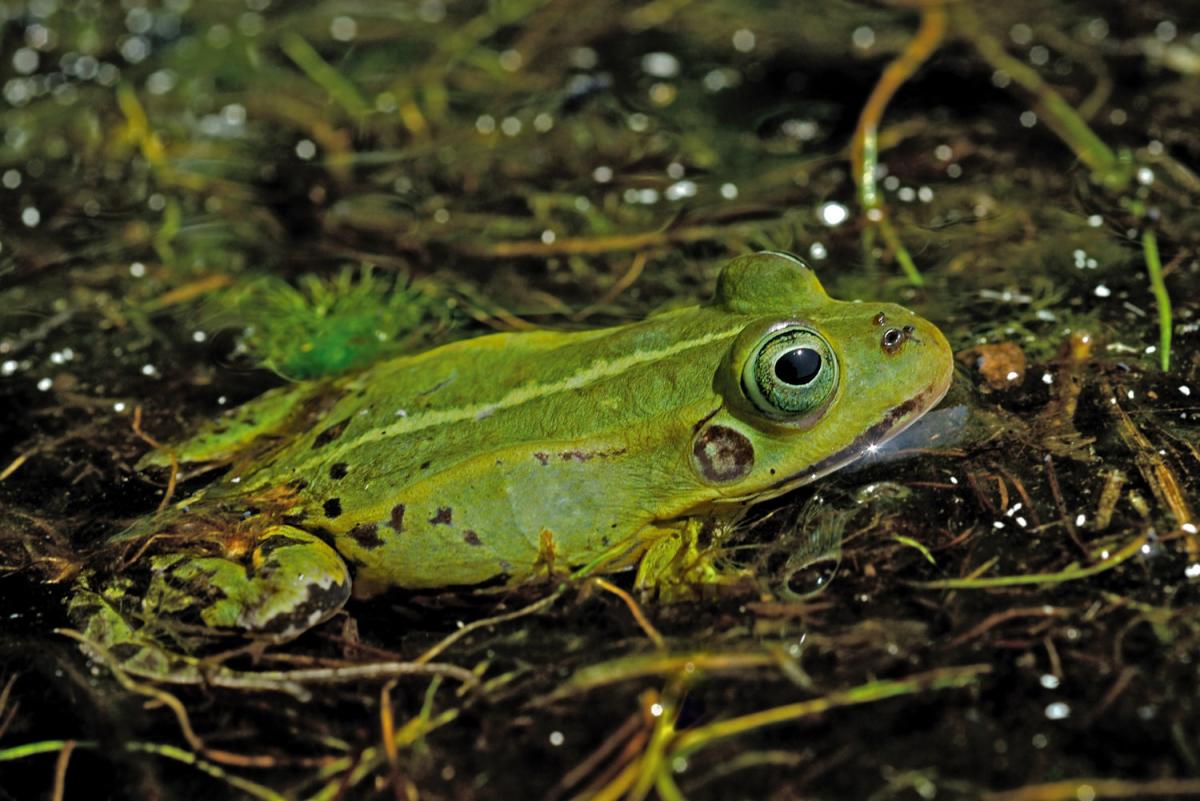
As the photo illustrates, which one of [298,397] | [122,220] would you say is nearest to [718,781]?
[298,397]

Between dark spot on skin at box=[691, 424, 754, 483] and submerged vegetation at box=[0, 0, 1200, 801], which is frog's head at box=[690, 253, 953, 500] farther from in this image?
submerged vegetation at box=[0, 0, 1200, 801]

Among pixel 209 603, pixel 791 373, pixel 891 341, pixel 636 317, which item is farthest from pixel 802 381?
pixel 209 603

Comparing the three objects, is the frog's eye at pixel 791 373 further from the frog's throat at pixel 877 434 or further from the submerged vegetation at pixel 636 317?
the submerged vegetation at pixel 636 317

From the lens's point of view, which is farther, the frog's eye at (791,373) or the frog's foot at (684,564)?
the frog's foot at (684,564)

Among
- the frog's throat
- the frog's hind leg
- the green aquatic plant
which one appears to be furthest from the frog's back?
the green aquatic plant

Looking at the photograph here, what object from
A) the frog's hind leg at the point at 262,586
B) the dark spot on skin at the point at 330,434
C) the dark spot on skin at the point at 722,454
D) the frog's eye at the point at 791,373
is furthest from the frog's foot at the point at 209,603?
the frog's eye at the point at 791,373

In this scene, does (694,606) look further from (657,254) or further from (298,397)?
(657,254)

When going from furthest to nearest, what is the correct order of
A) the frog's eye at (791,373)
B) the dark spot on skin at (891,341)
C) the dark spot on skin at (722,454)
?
the dark spot on skin at (722,454) → the dark spot on skin at (891,341) → the frog's eye at (791,373)
